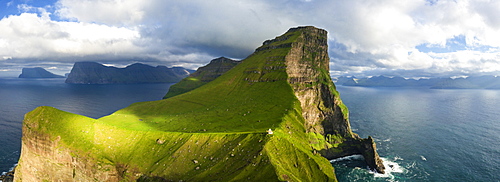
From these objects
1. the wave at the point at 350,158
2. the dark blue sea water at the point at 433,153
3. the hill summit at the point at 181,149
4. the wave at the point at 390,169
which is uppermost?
the hill summit at the point at 181,149

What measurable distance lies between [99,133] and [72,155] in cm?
1292

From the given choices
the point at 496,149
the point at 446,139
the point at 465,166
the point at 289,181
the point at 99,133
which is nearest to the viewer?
the point at 289,181

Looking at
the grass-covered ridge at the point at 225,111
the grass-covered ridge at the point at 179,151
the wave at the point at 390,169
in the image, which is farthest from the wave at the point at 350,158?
the grass-covered ridge at the point at 225,111

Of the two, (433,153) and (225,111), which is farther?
(225,111)

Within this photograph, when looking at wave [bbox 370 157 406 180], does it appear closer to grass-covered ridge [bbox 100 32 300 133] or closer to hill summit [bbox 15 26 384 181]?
hill summit [bbox 15 26 384 181]

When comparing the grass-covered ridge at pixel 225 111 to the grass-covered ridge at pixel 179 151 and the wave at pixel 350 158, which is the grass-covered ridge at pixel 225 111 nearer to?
the grass-covered ridge at pixel 179 151

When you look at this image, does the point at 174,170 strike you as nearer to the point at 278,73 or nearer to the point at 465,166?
the point at 278,73

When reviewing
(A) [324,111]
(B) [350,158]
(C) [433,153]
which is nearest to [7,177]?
(B) [350,158]

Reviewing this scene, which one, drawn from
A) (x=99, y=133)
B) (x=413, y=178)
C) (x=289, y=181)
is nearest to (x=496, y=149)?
(x=413, y=178)

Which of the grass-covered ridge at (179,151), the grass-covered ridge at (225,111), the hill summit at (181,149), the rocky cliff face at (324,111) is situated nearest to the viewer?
the grass-covered ridge at (179,151)

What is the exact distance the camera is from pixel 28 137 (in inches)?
3460

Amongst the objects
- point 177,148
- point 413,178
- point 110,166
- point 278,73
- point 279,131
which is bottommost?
point 413,178

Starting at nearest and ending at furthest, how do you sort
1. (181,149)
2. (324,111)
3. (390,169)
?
(181,149) → (390,169) → (324,111)

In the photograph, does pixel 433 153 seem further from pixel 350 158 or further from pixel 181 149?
pixel 181 149
